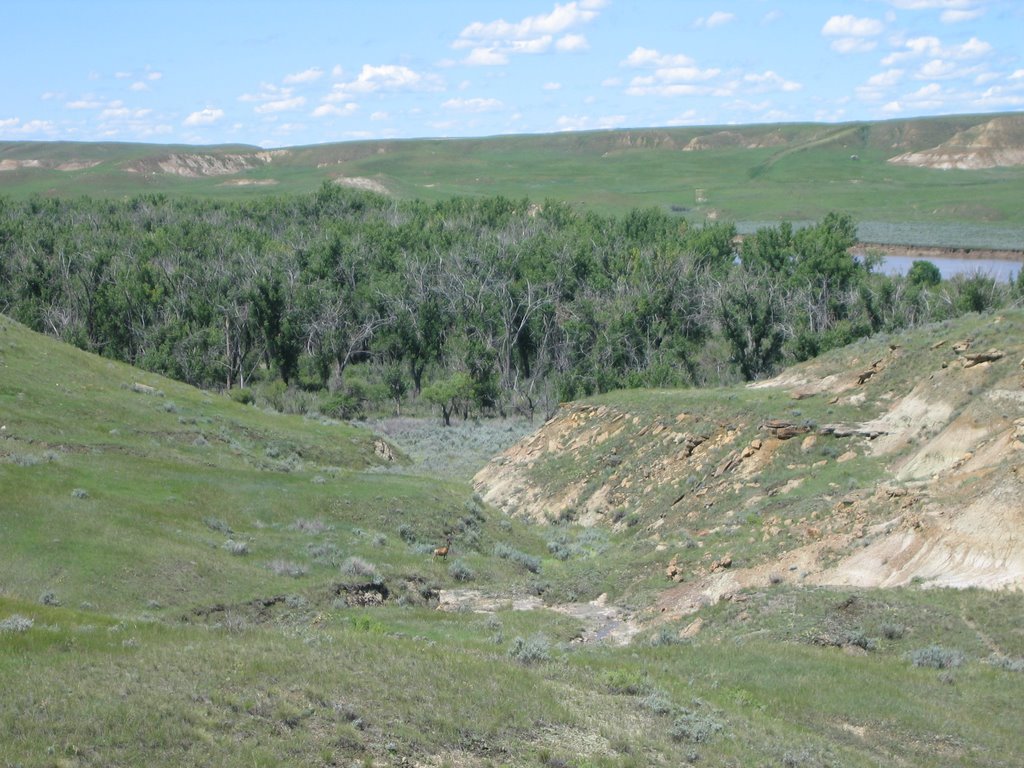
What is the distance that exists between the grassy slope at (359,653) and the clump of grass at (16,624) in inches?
3.0

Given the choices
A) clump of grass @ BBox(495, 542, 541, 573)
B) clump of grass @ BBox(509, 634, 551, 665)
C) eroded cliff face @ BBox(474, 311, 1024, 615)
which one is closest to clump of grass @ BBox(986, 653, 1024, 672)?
eroded cliff face @ BBox(474, 311, 1024, 615)

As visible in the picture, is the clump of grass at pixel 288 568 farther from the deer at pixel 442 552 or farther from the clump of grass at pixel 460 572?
the deer at pixel 442 552

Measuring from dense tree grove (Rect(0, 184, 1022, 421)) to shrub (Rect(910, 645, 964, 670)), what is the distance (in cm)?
4349

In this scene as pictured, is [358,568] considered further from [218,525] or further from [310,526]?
[218,525]

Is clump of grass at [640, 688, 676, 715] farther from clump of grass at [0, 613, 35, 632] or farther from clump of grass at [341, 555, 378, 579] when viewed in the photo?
clump of grass at [341, 555, 378, 579]

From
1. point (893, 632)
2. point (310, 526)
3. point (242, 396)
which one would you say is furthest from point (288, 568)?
point (242, 396)

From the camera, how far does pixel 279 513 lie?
107 feet

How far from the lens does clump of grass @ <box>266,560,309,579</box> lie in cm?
2755

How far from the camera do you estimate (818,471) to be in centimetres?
3344

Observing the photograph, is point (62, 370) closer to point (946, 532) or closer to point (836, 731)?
point (946, 532)

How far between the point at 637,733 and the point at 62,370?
120 feet

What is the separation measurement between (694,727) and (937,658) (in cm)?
671

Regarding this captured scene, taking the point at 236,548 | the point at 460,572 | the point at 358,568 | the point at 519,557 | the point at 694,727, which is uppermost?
the point at 694,727

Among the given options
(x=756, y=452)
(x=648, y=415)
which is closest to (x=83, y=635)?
(x=756, y=452)
